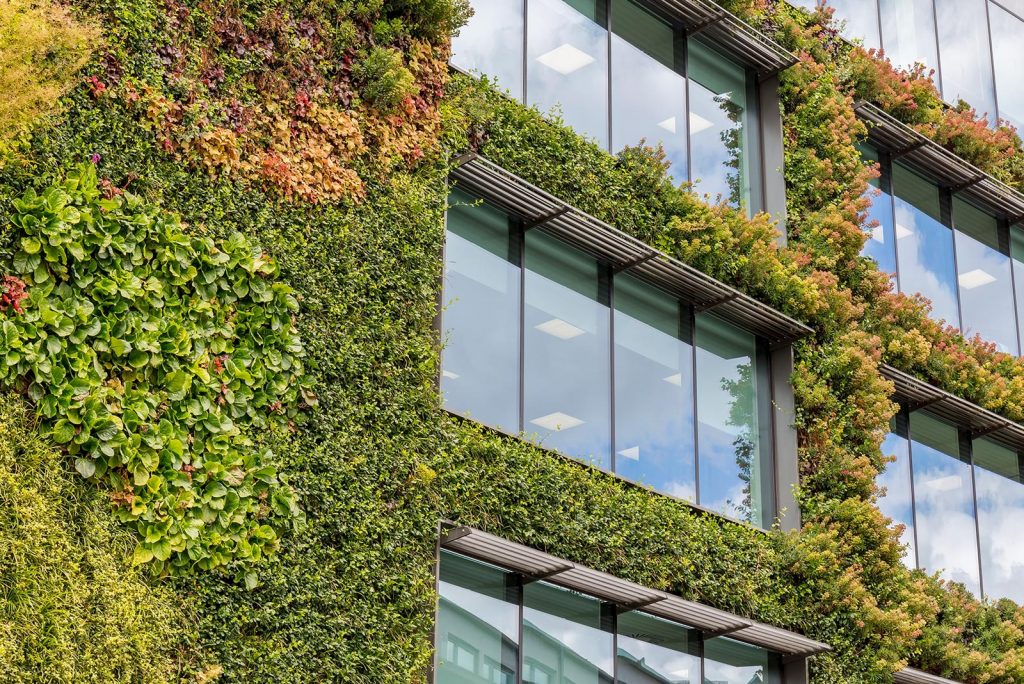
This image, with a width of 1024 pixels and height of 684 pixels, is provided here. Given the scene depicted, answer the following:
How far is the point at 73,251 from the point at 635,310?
8272 millimetres

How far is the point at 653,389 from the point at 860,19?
10133 mm

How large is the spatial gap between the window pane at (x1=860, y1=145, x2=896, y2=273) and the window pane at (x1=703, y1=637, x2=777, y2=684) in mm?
7386

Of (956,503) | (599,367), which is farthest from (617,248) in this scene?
(956,503)

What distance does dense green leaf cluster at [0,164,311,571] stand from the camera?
12.7 metres

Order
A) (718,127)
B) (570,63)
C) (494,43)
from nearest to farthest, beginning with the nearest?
(494,43) → (570,63) → (718,127)

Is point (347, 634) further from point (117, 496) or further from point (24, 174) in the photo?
point (24, 174)

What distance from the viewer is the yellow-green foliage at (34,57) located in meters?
13.0

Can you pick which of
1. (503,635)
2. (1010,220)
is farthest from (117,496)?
(1010,220)

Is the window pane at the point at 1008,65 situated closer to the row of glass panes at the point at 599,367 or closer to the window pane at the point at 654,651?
the row of glass panes at the point at 599,367

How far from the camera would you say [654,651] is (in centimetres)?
1739

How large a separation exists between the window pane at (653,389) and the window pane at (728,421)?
0.33 m

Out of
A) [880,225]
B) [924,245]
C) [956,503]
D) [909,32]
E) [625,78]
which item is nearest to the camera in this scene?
[625,78]

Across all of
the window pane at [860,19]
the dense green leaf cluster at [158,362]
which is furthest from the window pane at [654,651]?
the window pane at [860,19]

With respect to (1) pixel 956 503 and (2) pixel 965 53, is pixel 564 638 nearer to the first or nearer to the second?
(1) pixel 956 503
